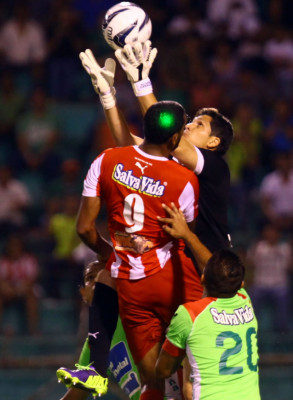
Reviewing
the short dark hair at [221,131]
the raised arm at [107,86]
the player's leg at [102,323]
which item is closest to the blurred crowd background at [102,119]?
the short dark hair at [221,131]

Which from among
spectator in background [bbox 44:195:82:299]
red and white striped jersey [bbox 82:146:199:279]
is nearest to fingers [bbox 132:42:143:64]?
red and white striped jersey [bbox 82:146:199:279]

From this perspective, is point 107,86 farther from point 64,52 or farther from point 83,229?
point 64,52

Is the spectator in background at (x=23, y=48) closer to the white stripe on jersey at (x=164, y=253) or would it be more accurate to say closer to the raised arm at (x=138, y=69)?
the raised arm at (x=138, y=69)

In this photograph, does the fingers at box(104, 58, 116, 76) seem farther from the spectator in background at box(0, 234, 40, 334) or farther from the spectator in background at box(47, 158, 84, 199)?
the spectator in background at box(47, 158, 84, 199)

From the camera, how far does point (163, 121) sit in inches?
197

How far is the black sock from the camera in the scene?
212 inches

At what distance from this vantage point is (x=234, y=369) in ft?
16.4

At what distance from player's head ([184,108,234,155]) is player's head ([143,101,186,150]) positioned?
0.57 m

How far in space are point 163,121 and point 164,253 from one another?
0.80m

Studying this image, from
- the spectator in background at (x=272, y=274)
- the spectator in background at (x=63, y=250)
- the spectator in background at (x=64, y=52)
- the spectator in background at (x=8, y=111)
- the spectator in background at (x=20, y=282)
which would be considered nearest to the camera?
the spectator in background at (x=272, y=274)

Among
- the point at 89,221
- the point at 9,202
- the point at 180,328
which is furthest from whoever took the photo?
the point at 9,202

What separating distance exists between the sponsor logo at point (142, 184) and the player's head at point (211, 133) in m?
0.65

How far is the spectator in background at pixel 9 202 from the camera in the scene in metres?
11.2

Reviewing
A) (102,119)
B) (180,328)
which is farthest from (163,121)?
(102,119)
